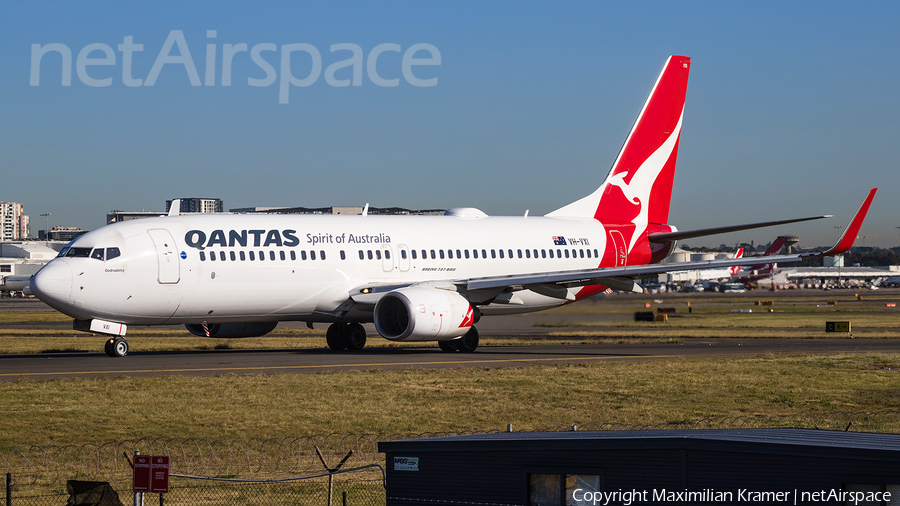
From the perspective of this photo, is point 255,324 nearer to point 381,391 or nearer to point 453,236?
point 453,236

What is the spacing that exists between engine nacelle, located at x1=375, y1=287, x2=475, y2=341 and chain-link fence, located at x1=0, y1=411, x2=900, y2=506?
493 inches

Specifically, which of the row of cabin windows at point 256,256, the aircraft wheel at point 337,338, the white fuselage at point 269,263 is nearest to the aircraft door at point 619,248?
the white fuselage at point 269,263

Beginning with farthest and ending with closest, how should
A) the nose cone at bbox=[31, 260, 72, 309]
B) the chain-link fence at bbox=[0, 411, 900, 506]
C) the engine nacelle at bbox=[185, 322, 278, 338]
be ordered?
the engine nacelle at bbox=[185, 322, 278, 338], the nose cone at bbox=[31, 260, 72, 309], the chain-link fence at bbox=[0, 411, 900, 506]

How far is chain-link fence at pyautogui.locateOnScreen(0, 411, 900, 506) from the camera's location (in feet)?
50.7

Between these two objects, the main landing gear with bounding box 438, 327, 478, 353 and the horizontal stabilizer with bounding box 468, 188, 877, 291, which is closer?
the horizontal stabilizer with bounding box 468, 188, 877, 291

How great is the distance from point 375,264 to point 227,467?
1912 centimetres

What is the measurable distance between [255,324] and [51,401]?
14.4 m

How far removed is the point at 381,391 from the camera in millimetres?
24656

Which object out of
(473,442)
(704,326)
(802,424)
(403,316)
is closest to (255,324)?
(403,316)

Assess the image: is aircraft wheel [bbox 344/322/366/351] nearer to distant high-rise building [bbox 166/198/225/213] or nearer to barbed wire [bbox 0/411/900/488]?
barbed wire [bbox 0/411/900/488]

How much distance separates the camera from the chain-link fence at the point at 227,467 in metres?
15.5

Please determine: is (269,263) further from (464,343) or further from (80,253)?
(464,343)

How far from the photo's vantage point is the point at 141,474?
1155 cm

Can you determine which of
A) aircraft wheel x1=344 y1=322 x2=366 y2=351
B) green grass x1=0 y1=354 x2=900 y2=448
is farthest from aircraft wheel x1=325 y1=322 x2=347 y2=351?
green grass x1=0 y1=354 x2=900 y2=448
